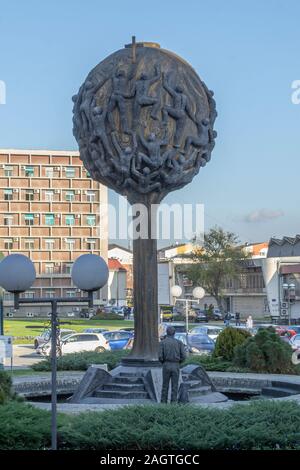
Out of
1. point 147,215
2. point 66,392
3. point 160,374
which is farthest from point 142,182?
point 66,392

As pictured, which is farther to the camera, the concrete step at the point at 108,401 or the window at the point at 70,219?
the window at the point at 70,219

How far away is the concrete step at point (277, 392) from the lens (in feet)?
67.9

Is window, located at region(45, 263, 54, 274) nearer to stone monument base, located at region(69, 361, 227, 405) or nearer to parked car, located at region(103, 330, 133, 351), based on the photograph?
parked car, located at region(103, 330, 133, 351)

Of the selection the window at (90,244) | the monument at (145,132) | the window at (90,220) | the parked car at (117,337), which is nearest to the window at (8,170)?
the window at (90,220)

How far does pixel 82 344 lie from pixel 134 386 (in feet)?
76.0

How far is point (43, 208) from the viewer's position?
351 ft

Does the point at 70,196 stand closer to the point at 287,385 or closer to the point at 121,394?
the point at 287,385

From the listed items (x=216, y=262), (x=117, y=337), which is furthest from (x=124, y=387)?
(x=216, y=262)

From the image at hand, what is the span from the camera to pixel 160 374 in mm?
18281

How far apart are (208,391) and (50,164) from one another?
8867cm

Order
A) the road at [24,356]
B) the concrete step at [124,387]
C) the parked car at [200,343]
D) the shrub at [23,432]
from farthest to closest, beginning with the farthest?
the parked car at [200,343]
the road at [24,356]
the concrete step at [124,387]
the shrub at [23,432]

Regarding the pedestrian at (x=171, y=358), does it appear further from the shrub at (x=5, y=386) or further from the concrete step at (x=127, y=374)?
the shrub at (x=5, y=386)

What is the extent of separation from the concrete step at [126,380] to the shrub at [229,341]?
762 cm

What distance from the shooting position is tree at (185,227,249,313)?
93625 mm
